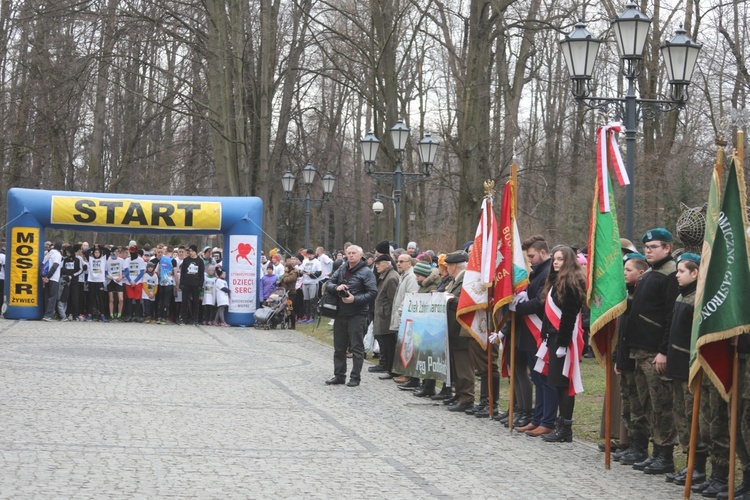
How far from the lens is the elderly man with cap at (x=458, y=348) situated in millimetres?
13242

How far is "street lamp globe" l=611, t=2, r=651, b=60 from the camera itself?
14.6 metres

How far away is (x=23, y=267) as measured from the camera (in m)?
25.6

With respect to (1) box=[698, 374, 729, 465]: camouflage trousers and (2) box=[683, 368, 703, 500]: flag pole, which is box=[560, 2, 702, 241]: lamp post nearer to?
(1) box=[698, 374, 729, 465]: camouflage trousers

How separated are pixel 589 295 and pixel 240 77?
2637cm

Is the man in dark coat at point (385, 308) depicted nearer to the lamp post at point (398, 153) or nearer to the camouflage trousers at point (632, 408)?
the camouflage trousers at point (632, 408)

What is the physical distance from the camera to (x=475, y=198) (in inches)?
1060

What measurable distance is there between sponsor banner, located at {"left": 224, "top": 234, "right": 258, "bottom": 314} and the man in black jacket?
1151cm

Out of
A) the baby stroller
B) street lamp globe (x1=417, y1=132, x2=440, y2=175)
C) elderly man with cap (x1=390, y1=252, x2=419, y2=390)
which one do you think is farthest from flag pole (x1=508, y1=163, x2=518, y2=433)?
the baby stroller

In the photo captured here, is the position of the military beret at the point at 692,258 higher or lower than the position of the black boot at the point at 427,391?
higher

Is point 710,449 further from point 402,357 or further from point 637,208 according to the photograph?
point 637,208

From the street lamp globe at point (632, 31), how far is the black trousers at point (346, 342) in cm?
509

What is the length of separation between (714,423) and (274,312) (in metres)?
18.9

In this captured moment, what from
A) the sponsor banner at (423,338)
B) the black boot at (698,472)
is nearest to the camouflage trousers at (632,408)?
the black boot at (698,472)

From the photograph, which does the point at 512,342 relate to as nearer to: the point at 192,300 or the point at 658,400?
the point at 658,400
